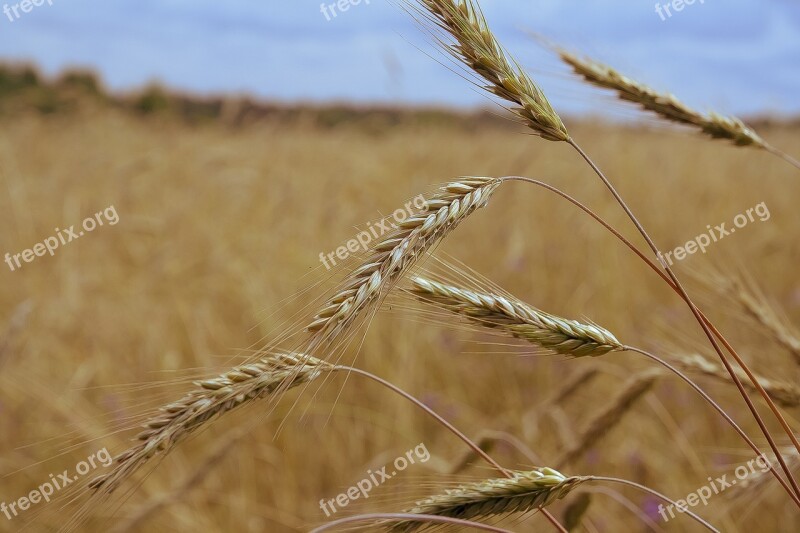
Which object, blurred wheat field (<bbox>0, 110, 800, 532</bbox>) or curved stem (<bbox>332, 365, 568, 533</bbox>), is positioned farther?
blurred wheat field (<bbox>0, 110, 800, 532</bbox>)

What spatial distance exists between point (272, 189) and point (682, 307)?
2673 mm

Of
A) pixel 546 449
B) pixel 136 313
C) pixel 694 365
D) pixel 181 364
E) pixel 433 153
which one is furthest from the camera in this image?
pixel 433 153

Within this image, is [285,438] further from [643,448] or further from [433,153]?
[433,153]

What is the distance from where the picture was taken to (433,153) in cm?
570

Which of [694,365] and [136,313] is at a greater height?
[136,313]

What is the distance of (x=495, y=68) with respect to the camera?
28.6 inches

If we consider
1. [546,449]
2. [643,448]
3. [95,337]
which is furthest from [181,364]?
[643,448]

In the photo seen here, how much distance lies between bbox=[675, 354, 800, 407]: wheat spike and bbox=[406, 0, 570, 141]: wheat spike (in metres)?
0.48

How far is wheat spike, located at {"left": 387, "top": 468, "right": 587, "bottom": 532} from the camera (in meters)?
0.66

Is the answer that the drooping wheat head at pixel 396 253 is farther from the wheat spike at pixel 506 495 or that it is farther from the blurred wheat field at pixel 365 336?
the wheat spike at pixel 506 495

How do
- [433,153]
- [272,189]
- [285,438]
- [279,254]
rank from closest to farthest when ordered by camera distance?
[285,438]
[279,254]
[272,189]
[433,153]
